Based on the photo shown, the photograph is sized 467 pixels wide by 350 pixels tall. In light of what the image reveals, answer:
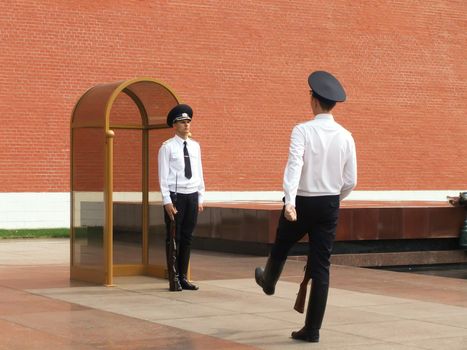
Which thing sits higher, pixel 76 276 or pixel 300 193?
pixel 300 193

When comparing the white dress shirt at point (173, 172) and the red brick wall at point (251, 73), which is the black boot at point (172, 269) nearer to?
the white dress shirt at point (173, 172)

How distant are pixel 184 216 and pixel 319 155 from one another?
128 inches

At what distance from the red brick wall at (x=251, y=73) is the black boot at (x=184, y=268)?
36.0ft

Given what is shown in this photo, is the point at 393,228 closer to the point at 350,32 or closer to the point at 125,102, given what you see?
the point at 125,102

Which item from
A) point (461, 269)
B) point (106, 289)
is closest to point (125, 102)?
point (106, 289)

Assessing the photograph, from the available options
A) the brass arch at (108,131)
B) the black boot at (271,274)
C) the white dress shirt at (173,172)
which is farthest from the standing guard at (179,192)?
the black boot at (271,274)

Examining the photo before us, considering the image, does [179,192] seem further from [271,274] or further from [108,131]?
[271,274]

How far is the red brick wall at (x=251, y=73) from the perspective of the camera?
2108 centimetres

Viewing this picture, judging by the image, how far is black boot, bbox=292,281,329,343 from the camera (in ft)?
24.1

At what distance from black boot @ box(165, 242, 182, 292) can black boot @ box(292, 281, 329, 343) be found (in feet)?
10.1

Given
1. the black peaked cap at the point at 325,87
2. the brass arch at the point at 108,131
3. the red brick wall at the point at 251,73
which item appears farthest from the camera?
the red brick wall at the point at 251,73

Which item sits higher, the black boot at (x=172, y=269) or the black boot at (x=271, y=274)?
the black boot at (x=271, y=274)

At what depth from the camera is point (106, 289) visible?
34.2 ft

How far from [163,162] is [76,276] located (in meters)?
1.82
